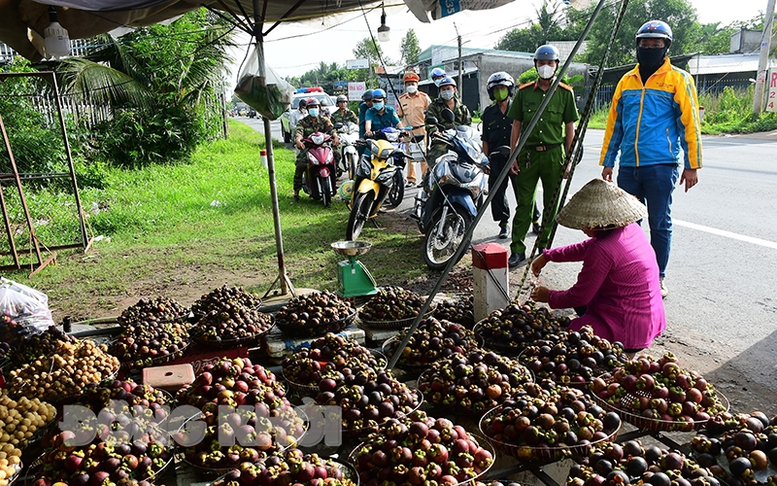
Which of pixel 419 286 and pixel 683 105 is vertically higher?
pixel 683 105

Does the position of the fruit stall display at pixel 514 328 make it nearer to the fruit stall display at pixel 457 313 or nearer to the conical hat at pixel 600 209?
the fruit stall display at pixel 457 313

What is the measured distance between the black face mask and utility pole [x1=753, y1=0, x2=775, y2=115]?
17669 millimetres

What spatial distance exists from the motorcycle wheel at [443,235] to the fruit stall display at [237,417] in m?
3.28

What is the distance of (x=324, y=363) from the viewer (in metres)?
2.98

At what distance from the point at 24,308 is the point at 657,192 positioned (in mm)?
→ 4646

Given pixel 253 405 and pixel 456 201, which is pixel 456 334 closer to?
pixel 253 405

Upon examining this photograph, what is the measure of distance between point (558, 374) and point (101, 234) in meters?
7.43

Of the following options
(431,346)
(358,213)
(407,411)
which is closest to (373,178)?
(358,213)

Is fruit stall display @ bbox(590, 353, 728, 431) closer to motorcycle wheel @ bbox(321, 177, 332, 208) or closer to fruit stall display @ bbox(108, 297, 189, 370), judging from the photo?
fruit stall display @ bbox(108, 297, 189, 370)

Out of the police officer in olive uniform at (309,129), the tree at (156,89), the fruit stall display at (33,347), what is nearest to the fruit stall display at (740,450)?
the fruit stall display at (33,347)

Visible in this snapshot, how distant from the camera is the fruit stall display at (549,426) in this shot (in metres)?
2.25

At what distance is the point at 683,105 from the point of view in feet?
15.0

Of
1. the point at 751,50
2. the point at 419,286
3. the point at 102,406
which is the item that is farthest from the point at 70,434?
the point at 751,50

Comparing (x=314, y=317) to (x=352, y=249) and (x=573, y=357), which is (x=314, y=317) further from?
(x=573, y=357)
